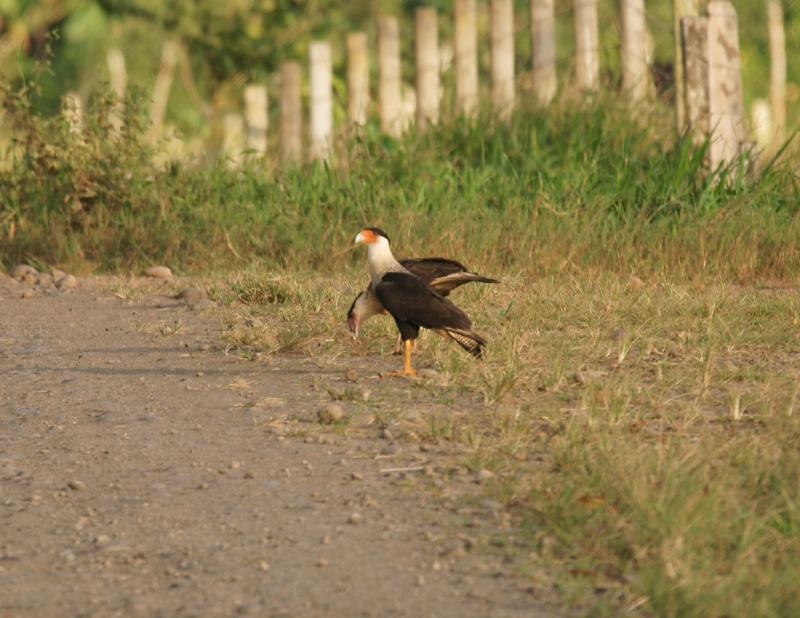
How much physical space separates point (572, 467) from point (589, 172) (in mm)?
5931

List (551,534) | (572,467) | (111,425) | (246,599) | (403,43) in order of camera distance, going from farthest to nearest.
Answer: (403,43) < (111,425) < (572,467) < (551,534) < (246,599)

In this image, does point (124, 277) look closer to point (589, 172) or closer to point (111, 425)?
point (589, 172)

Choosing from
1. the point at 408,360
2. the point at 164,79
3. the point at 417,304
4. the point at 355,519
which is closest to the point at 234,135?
the point at 164,79

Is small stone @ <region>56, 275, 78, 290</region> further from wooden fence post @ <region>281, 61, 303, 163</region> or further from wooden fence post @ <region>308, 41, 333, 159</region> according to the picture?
wooden fence post @ <region>281, 61, 303, 163</region>

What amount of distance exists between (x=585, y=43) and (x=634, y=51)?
440mm

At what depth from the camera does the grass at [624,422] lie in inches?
145

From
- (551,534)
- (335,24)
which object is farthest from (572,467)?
(335,24)

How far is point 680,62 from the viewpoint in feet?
34.1

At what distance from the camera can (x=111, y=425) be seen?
5477mm

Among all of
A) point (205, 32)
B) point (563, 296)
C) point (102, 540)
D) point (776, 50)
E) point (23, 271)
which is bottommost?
point (102, 540)

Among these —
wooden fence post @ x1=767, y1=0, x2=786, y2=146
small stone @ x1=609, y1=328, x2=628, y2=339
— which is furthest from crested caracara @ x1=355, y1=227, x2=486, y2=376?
wooden fence post @ x1=767, y1=0, x2=786, y2=146

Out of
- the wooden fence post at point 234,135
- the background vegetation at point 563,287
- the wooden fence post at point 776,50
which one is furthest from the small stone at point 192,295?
the wooden fence post at point 776,50

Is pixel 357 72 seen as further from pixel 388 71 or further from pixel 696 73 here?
pixel 696 73

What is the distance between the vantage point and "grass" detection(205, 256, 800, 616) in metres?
3.69
